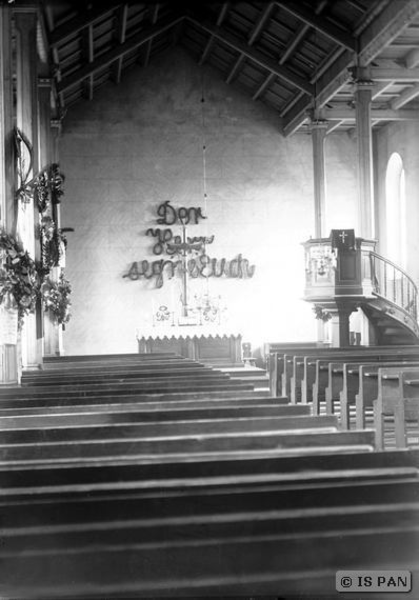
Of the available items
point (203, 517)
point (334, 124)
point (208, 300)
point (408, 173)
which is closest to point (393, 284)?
point (208, 300)

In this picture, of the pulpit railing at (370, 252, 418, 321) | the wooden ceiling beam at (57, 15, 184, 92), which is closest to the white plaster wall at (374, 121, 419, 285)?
the pulpit railing at (370, 252, 418, 321)

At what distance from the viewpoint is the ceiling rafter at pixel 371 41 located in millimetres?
11234

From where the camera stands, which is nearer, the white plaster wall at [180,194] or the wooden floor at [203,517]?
the wooden floor at [203,517]

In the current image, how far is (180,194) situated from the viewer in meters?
17.4

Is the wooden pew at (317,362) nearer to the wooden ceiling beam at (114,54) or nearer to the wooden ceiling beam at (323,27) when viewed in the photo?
the wooden ceiling beam at (323,27)

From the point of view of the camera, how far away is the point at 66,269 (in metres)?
17.1

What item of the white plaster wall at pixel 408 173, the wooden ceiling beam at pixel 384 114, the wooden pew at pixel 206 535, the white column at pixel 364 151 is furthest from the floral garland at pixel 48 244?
the wooden pew at pixel 206 535

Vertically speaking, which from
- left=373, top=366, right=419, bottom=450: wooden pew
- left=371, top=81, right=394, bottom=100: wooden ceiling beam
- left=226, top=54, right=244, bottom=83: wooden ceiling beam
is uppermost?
left=226, top=54, right=244, bottom=83: wooden ceiling beam

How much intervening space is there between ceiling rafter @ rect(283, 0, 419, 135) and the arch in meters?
2.74

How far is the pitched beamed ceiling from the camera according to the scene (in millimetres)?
12422

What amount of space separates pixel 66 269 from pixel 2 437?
13.6 meters

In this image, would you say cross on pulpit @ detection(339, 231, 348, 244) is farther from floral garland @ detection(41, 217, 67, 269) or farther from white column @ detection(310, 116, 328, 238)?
floral garland @ detection(41, 217, 67, 269)

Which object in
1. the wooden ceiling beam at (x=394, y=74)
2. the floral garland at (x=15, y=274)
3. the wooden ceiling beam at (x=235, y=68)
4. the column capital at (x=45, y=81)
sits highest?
the wooden ceiling beam at (x=235, y=68)

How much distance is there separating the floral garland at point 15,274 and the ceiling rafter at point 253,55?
8863 millimetres
